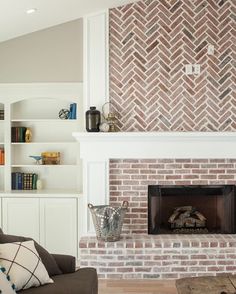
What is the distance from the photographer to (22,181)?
6.18m

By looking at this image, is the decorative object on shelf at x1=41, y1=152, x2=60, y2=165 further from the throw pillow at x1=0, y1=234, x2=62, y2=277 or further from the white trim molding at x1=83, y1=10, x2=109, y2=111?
the throw pillow at x1=0, y1=234, x2=62, y2=277

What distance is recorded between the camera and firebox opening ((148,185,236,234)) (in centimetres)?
546

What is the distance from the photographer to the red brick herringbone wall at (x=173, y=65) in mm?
5434

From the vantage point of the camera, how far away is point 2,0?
173 inches

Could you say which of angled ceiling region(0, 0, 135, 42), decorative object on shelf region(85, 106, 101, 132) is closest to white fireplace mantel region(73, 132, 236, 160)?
decorative object on shelf region(85, 106, 101, 132)

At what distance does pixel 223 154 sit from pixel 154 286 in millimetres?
1641

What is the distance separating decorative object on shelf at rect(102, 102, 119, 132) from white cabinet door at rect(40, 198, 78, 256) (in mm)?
1079

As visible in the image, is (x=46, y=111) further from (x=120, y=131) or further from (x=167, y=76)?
(x=167, y=76)

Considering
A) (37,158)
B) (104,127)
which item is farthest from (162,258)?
(37,158)

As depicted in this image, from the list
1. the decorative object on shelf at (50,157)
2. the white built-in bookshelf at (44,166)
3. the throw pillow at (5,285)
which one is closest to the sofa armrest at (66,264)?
the throw pillow at (5,285)

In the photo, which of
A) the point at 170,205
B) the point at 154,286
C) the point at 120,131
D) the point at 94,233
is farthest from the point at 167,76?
the point at 154,286

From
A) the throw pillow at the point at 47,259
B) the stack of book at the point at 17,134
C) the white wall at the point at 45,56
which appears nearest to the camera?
the throw pillow at the point at 47,259

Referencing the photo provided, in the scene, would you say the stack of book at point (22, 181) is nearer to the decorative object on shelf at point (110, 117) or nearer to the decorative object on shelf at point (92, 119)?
the decorative object on shelf at point (92, 119)

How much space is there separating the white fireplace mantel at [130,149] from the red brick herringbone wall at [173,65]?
0.63 feet
